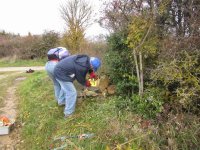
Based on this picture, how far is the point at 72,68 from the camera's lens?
6.73 metres

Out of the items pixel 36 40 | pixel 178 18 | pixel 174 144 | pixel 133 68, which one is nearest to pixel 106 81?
pixel 133 68

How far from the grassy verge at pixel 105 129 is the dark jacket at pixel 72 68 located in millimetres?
914

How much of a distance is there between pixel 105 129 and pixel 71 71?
5.63 feet

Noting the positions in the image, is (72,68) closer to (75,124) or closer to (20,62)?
(75,124)

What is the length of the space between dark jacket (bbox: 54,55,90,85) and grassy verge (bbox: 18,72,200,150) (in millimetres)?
914

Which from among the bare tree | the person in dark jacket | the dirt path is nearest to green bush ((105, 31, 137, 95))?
the person in dark jacket

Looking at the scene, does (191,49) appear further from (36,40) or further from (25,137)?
(36,40)

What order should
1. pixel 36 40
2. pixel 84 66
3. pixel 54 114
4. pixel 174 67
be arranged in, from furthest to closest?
pixel 36 40 → pixel 54 114 → pixel 84 66 → pixel 174 67

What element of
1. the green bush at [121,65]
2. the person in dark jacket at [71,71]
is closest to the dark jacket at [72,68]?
the person in dark jacket at [71,71]

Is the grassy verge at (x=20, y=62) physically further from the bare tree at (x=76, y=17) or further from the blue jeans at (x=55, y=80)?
the blue jeans at (x=55, y=80)

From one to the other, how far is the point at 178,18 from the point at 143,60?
1302 mm

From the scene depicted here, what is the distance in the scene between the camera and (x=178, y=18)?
7039 mm

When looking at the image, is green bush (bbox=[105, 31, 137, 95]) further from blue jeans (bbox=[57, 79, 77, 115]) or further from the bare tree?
the bare tree

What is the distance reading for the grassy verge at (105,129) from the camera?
5418 millimetres
